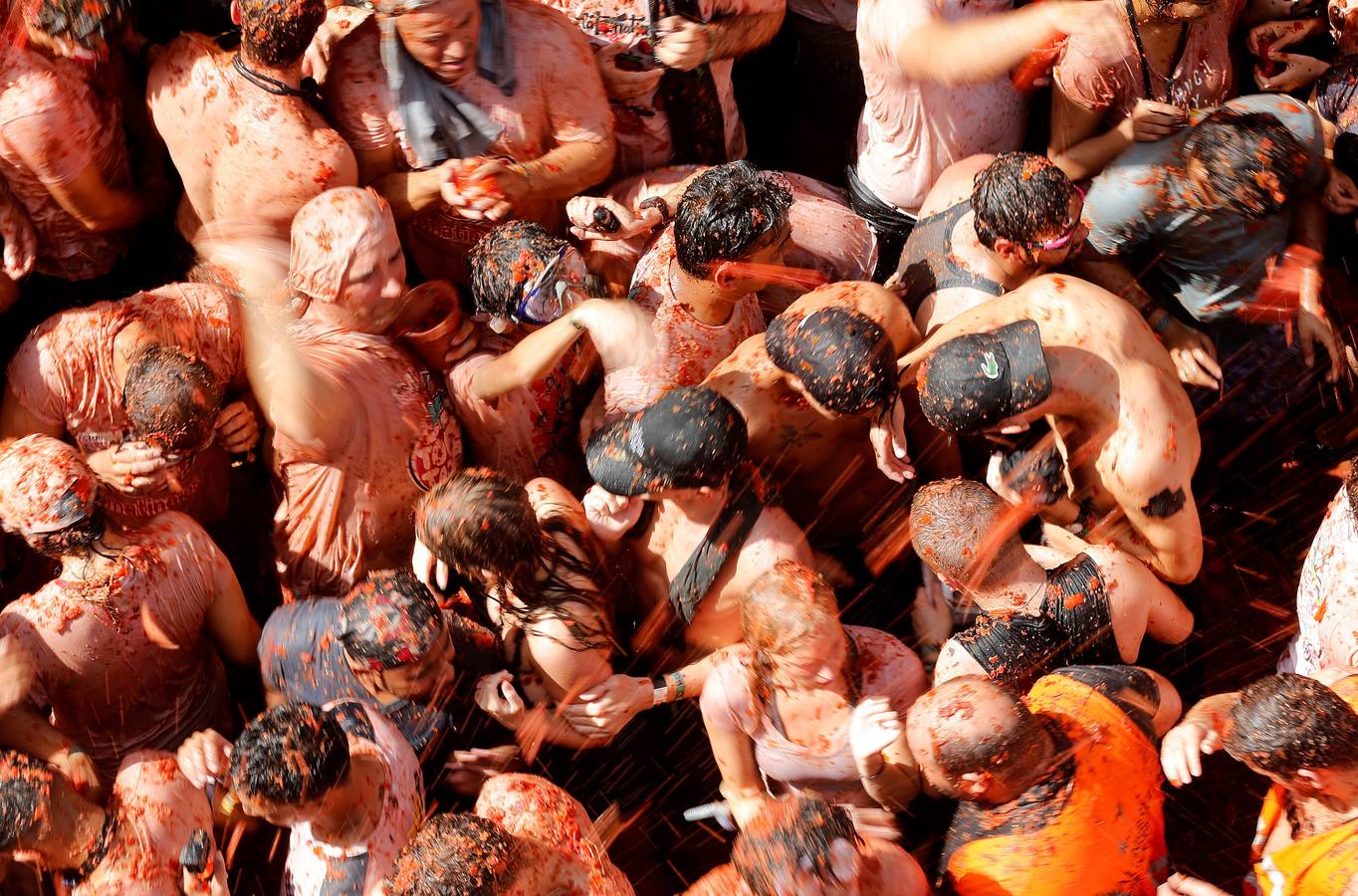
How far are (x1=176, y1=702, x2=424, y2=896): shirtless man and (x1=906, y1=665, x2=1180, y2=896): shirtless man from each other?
1.37 metres

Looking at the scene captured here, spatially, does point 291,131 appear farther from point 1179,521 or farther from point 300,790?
point 1179,521

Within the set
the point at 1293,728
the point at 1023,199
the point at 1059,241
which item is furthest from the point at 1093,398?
the point at 1293,728

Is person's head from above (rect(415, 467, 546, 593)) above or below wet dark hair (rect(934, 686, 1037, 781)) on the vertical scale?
above

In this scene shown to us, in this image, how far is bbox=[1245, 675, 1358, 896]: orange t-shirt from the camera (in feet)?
9.75

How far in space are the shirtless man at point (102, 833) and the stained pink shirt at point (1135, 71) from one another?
12.5ft

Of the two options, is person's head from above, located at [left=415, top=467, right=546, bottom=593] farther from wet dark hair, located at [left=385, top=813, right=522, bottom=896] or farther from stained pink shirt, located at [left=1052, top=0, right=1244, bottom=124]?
stained pink shirt, located at [left=1052, top=0, right=1244, bottom=124]

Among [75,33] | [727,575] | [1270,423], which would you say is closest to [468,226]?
[75,33]

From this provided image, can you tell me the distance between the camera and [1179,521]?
3.99m

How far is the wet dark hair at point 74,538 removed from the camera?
3768mm

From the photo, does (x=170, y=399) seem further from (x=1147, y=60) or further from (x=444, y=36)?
(x=1147, y=60)

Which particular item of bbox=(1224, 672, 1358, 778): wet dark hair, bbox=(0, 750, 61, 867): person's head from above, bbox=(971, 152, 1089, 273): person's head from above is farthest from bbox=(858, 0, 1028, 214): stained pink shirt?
bbox=(0, 750, 61, 867): person's head from above

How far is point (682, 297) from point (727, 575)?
3.22ft

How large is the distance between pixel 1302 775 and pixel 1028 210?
1.89 meters

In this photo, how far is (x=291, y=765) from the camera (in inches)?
125
